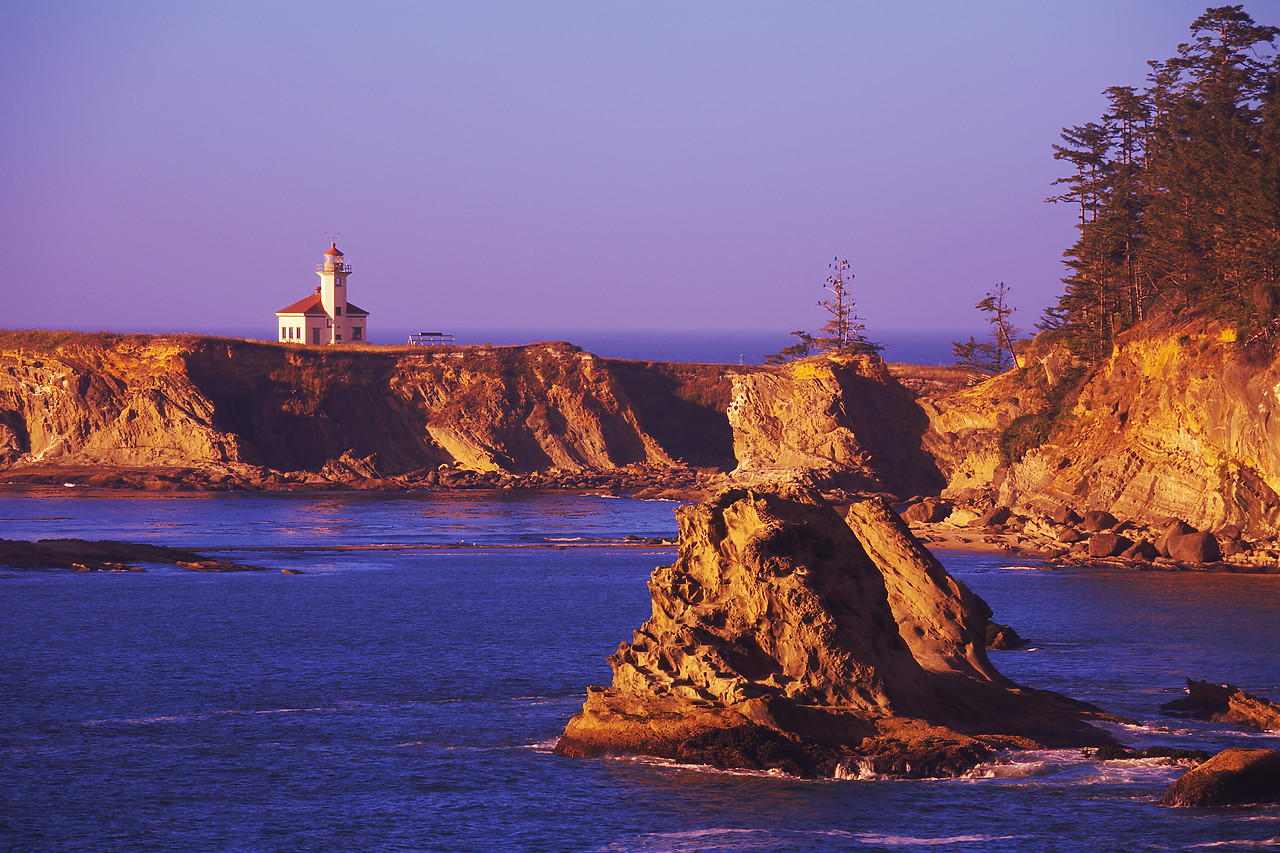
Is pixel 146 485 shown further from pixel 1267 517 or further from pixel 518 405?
pixel 1267 517

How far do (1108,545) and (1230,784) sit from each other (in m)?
36.5

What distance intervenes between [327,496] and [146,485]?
1282 cm

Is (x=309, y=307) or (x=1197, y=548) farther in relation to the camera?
(x=309, y=307)

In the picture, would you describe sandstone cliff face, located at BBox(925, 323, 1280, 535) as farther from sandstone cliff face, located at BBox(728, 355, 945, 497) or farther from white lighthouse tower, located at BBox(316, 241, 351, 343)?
white lighthouse tower, located at BBox(316, 241, 351, 343)

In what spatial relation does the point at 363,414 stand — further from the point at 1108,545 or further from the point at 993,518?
the point at 1108,545

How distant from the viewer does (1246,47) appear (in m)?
67.4

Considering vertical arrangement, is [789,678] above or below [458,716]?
above

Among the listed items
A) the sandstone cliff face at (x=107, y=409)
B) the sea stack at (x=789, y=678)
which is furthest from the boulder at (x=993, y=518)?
the sandstone cliff face at (x=107, y=409)

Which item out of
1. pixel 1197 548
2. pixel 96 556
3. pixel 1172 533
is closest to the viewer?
pixel 1197 548

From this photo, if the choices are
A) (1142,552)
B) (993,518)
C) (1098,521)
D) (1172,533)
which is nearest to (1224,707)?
(1142,552)

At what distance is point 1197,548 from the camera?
2133 inches

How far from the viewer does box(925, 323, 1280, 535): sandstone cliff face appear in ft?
181

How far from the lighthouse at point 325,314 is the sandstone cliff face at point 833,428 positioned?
4104cm

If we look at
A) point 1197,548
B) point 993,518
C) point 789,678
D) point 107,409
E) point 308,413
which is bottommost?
point 993,518
